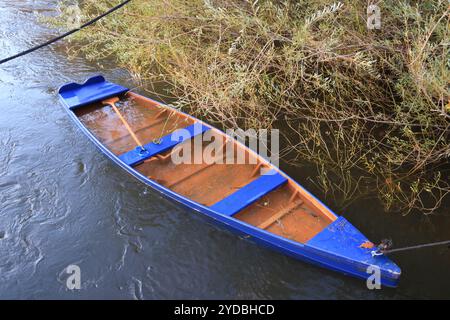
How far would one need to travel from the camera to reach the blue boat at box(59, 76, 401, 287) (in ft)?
13.2

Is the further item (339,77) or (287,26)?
(339,77)

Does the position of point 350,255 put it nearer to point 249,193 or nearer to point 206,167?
point 249,193

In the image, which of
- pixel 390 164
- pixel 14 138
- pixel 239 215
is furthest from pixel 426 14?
pixel 14 138

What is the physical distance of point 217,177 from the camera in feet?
17.1

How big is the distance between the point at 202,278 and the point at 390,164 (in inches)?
112

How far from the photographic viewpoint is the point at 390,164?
538cm

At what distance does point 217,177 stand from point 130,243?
133 cm

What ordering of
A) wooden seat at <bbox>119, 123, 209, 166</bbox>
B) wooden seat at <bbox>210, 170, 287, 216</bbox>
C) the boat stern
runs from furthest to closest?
wooden seat at <bbox>119, 123, 209, 166</bbox>
wooden seat at <bbox>210, 170, 287, 216</bbox>
the boat stern

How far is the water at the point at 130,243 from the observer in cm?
410

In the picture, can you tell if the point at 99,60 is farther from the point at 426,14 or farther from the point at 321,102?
the point at 426,14

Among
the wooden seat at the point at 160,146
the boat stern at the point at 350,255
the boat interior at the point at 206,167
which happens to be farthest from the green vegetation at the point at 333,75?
the boat stern at the point at 350,255

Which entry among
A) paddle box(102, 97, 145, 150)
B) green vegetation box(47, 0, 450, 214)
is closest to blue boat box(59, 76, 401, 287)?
paddle box(102, 97, 145, 150)

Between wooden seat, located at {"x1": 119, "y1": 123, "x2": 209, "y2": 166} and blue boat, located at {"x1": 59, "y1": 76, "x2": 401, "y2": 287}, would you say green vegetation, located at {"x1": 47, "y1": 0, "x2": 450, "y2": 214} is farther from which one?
→ blue boat, located at {"x1": 59, "y1": 76, "x2": 401, "y2": 287}

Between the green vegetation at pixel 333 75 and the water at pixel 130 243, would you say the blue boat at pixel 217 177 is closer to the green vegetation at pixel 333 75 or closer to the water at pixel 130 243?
the water at pixel 130 243
